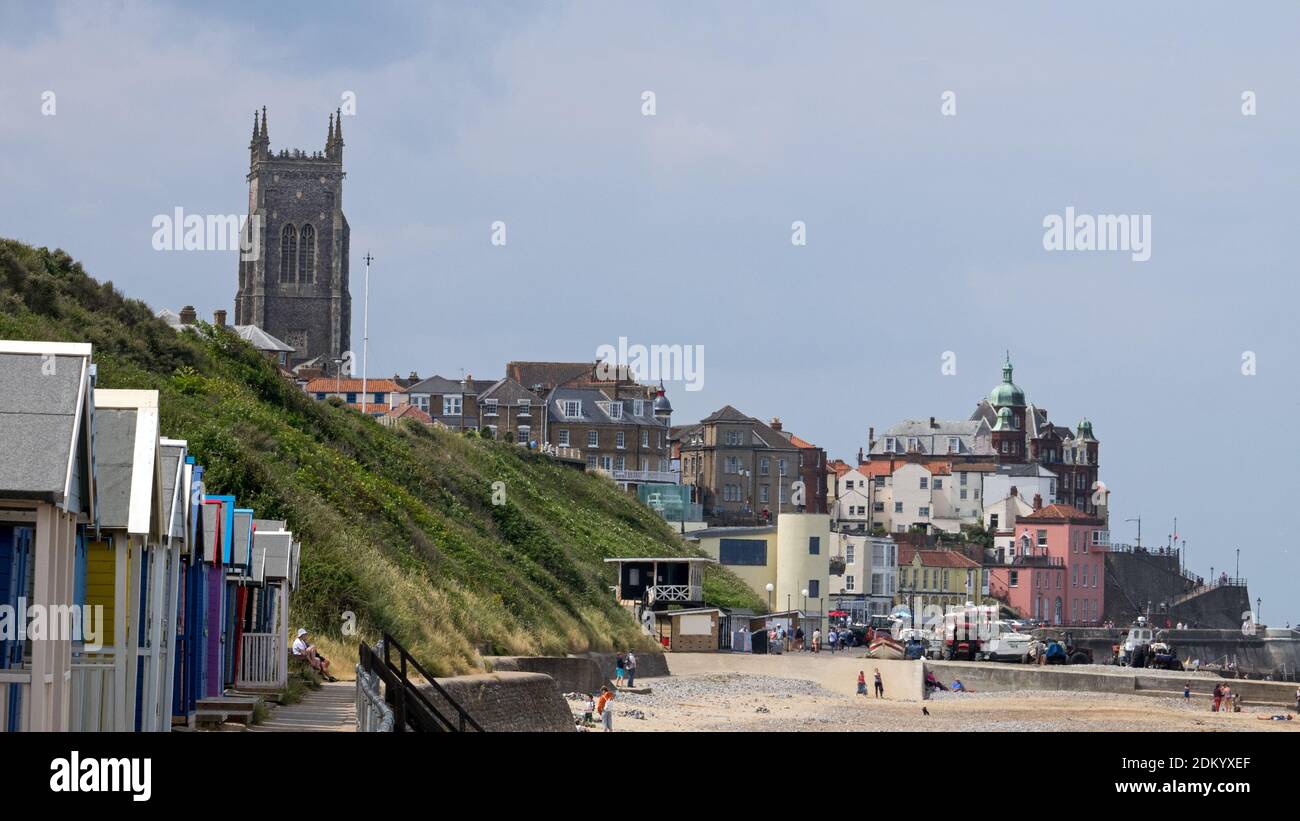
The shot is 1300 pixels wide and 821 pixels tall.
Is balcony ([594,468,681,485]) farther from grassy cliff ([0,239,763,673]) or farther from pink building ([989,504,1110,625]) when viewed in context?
grassy cliff ([0,239,763,673])

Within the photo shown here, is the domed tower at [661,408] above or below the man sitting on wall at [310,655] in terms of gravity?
above

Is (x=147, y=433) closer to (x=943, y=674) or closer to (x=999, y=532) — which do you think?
(x=943, y=674)

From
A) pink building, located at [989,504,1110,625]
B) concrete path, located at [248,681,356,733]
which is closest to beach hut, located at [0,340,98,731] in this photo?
concrete path, located at [248,681,356,733]

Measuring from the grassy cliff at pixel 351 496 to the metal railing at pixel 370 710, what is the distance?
1629 cm

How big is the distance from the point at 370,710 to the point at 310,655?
15667 millimetres

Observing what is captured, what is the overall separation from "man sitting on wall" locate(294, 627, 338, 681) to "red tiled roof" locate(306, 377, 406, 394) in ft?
365

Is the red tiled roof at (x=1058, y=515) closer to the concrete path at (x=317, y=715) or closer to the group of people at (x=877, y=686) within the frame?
the group of people at (x=877, y=686)

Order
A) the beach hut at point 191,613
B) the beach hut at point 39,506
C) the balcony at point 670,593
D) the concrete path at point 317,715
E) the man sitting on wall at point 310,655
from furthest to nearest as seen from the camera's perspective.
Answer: the balcony at point 670,593
the man sitting on wall at point 310,655
the concrete path at point 317,715
the beach hut at point 191,613
the beach hut at point 39,506

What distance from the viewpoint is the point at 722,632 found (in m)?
77.8

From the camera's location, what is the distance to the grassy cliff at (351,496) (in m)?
37.5

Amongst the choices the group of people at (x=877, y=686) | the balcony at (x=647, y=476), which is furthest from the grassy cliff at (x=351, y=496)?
the balcony at (x=647, y=476)
